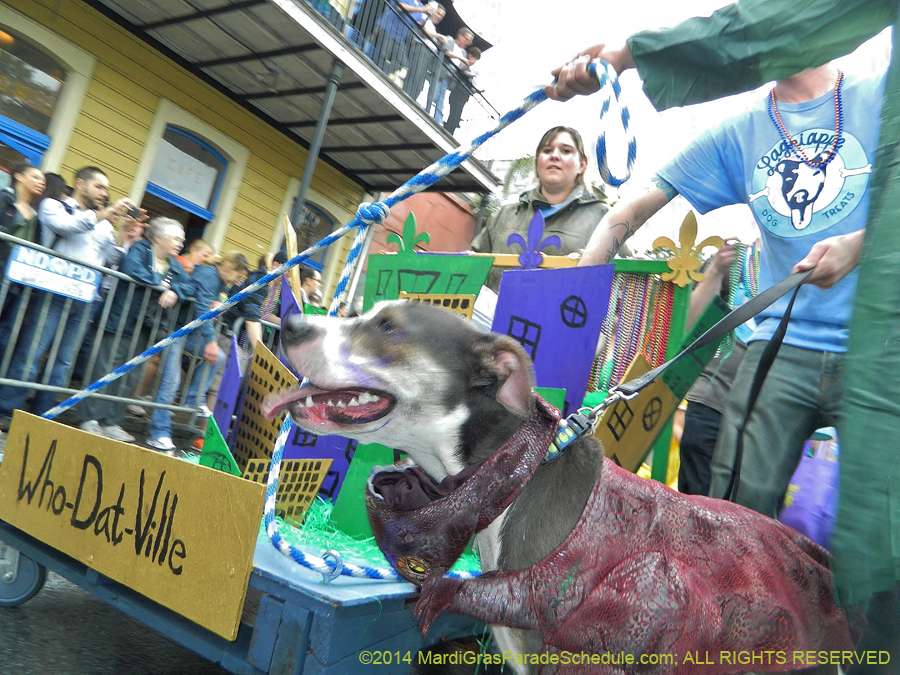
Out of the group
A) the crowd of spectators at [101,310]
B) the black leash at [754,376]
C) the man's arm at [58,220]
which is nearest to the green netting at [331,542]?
the black leash at [754,376]

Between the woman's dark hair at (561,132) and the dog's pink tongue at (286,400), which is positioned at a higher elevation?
the woman's dark hair at (561,132)

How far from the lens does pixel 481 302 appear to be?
A: 303cm

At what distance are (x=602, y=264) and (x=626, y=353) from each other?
46 centimetres

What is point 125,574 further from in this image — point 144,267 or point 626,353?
point 144,267

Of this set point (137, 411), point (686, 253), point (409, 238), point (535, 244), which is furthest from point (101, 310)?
point (686, 253)

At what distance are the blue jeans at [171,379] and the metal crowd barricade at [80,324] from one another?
0.23 ft

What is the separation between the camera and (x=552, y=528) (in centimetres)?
151

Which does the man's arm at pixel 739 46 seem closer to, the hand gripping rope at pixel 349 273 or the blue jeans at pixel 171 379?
the hand gripping rope at pixel 349 273

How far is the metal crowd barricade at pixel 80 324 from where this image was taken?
4.21 m

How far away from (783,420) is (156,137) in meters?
10.0

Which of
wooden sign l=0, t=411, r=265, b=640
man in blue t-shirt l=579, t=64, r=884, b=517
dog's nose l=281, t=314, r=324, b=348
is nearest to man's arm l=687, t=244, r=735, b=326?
man in blue t-shirt l=579, t=64, r=884, b=517

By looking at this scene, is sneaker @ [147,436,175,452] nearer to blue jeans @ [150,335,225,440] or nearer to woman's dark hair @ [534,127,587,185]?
blue jeans @ [150,335,225,440]

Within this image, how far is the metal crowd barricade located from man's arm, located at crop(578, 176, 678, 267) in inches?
135

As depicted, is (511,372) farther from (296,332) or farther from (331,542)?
(331,542)
